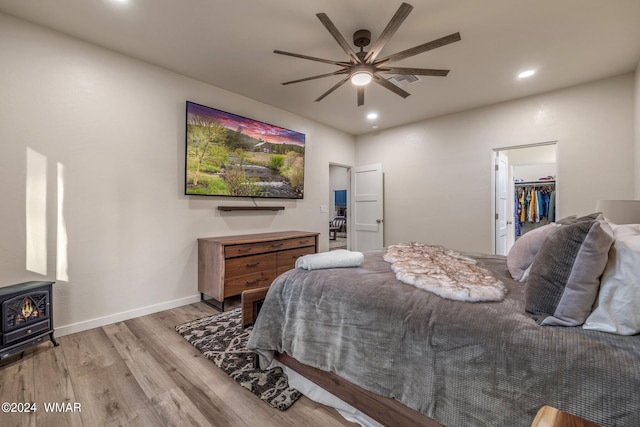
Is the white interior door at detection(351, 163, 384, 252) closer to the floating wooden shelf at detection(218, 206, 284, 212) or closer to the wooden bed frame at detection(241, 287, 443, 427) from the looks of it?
the floating wooden shelf at detection(218, 206, 284, 212)

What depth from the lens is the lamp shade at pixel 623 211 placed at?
2191 millimetres

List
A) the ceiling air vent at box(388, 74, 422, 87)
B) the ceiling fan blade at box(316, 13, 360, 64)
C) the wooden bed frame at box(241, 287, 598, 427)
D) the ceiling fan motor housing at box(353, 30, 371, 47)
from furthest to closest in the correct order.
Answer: the ceiling air vent at box(388, 74, 422, 87)
the ceiling fan motor housing at box(353, 30, 371, 47)
the ceiling fan blade at box(316, 13, 360, 64)
the wooden bed frame at box(241, 287, 598, 427)

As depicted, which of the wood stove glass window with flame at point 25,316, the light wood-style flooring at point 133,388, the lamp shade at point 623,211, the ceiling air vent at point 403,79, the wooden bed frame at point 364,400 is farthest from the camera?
the ceiling air vent at point 403,79

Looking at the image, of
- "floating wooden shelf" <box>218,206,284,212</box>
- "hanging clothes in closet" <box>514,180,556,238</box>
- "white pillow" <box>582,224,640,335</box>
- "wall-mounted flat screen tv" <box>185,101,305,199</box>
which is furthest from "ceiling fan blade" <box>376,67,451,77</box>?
"hanging clothes in closet" <box>514,180,556,238</box>

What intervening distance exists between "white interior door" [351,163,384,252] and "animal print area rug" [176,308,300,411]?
3180 millimetres

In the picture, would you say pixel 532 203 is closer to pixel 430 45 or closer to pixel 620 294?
pixel 430 45

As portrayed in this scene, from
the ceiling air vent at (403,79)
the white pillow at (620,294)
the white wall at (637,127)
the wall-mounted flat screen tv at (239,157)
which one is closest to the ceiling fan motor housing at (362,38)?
the ceiling air vent at (403,79)

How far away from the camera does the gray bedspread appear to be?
862 mm

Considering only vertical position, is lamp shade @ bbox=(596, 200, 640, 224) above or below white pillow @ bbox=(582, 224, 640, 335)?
above

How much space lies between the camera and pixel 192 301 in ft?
10.5

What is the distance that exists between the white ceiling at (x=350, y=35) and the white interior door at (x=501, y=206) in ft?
3.53

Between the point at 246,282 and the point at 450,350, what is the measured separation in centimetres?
246

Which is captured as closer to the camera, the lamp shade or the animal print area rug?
the animal print area rug

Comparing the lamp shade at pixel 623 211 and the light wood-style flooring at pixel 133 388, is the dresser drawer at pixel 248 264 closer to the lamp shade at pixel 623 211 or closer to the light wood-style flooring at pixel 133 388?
the light wood-style flooring at pixel 133 388
